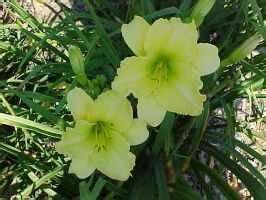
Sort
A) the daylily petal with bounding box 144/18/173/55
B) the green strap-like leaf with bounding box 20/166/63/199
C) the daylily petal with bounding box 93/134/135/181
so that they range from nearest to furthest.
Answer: the daylily petal with bounding box 144/18/173/55 < the daylily petal with bounding box 93/134/135/181 < the green strap-like leaf with bounding box 20/166/63/199

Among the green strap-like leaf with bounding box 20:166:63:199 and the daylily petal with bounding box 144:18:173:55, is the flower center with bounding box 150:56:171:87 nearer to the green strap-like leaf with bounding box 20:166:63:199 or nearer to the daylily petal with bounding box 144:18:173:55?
the daylily petal with bounding box 144:18:173:55

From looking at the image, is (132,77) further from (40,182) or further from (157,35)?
(40,182)

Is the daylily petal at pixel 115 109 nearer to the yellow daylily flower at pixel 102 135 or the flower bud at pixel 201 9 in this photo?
the yellow daylily flower at pixel 102 135

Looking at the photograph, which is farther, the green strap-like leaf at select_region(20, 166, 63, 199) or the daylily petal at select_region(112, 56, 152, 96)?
the green strap-like leaf at select_region(20, 166, 63, 199)

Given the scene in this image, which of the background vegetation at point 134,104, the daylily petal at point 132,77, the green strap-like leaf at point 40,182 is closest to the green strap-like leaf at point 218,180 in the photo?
the background vegetation at point 134,104

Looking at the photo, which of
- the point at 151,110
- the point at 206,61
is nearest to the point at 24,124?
the point at 151,110

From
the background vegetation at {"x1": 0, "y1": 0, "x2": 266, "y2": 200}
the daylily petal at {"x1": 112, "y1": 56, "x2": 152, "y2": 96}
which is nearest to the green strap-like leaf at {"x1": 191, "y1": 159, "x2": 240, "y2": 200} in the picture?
the background vegetation at {"x1": 0, "y1": 0, "x2": 266, "y2": 200}

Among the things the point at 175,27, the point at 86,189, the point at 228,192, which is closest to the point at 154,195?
the point at 228,192
